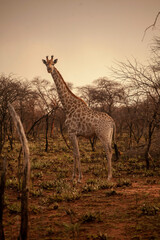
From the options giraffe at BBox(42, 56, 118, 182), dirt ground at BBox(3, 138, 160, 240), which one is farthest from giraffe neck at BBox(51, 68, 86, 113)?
dirt ground at BBox(3, 138, 160, 240)

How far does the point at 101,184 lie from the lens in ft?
21.2

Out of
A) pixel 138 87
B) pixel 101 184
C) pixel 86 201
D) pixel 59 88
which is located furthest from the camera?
pixel 59 88

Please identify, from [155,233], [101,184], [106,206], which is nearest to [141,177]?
[101,184]

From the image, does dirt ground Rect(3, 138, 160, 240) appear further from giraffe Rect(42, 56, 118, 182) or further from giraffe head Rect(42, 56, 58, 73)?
giraffe head Rect(42, 56, 58, 73)

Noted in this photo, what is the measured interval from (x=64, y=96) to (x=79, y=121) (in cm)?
140

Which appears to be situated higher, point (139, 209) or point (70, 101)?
point (70, 101)

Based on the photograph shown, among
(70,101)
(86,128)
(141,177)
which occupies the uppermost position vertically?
(70,101)

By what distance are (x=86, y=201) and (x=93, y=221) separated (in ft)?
4.55

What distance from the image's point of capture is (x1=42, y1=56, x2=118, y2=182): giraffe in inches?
332

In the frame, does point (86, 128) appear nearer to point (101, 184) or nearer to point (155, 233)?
point (101, 184)

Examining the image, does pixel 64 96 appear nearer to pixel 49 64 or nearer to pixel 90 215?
pixel 49 64

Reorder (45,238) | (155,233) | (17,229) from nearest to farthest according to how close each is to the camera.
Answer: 1. (155,233)
2. (45,238)
3. (17,229)

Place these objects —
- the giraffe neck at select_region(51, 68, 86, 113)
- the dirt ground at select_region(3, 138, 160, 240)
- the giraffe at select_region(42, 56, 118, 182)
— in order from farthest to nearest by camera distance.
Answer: the giraffe neck at select_region(51, 68, 86, 113) < the giraffe at select_region(42, 56, 118, 182) < the dirt ground at select_region(3, 138, 160, 240)

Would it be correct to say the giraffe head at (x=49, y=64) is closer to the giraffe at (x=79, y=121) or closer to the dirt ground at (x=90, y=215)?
the giraffe at (x=79, y=121)
